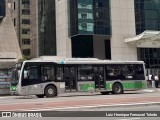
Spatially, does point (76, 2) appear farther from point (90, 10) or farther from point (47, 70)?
point (47, 70)

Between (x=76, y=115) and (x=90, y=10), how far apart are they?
164 ft

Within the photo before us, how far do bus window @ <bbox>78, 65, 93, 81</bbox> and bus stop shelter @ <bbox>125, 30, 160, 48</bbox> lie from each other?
29.6 meters

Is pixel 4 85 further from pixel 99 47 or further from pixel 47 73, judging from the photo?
pixel 99 47

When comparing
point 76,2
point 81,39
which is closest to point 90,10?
point 76,2

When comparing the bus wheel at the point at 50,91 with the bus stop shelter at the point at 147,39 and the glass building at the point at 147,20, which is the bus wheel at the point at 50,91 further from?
the glass building at the point at 147,20

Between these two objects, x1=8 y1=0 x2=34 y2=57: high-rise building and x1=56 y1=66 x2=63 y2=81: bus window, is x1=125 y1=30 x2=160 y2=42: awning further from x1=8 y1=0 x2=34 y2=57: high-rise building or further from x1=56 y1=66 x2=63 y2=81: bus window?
x1=8 y1=0 x2=34 y2=57: high-rise building

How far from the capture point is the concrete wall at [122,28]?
63.7 m

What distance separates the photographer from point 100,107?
16250 millimetres

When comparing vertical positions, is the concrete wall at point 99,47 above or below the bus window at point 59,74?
above

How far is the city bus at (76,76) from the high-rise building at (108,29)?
2831cm

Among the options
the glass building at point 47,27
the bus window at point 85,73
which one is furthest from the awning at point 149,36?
the bus window at point 85,73

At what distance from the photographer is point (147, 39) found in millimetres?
60219

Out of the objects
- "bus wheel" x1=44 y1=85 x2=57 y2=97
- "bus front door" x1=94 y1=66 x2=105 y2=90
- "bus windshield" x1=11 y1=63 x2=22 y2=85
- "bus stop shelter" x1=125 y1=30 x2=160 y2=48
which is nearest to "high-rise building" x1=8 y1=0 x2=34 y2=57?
"bus stop shelter" x1=125 y1=30 x2=160 y2=48

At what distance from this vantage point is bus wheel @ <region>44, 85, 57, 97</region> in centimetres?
2811
